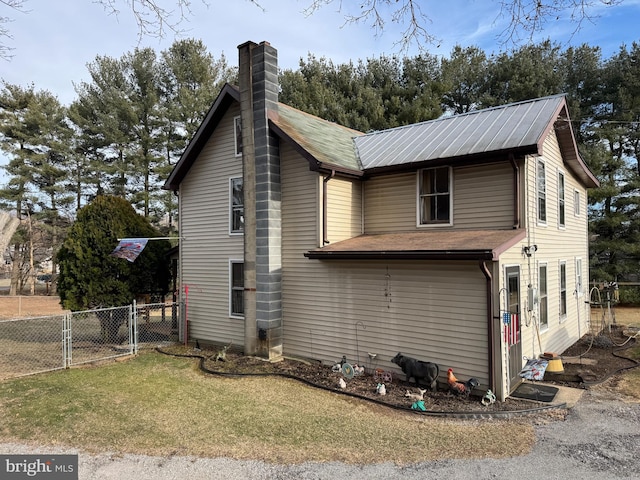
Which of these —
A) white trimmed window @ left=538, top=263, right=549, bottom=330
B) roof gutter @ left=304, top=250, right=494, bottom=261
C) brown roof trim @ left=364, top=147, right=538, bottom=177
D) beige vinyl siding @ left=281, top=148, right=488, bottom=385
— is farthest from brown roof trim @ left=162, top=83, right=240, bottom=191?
white trimmed window @ left=538, top=263, right=549, bottom=330

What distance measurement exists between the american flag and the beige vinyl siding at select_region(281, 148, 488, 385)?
39 centimetres

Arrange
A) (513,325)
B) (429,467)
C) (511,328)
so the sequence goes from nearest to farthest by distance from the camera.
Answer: (429,467) → (511,328) → (513,325)

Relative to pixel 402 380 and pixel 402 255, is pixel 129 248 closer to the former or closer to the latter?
pixel 402 255

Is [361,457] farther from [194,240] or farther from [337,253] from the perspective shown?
[194,240]

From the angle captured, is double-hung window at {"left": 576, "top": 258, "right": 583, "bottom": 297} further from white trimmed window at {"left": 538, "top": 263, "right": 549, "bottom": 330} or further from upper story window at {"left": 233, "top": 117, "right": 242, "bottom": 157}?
upper story window at {"left": 233, "top": 117, "right": 242, "bottom": 157}

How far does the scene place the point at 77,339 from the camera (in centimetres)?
1450

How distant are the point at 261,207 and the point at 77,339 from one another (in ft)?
29.8

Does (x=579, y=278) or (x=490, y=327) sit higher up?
(x=579, y=278)

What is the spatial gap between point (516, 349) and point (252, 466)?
19.4 ft

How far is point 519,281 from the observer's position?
8.79 meters

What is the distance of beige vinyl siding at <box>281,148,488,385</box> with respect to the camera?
8.06 metres

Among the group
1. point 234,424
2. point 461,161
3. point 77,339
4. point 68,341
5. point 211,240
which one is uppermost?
point 461,161

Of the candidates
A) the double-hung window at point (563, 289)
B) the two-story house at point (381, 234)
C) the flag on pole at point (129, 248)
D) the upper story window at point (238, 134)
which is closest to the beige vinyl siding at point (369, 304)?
the two-story house at point (381, 234)

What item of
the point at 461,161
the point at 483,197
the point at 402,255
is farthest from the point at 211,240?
the point at 483,197
